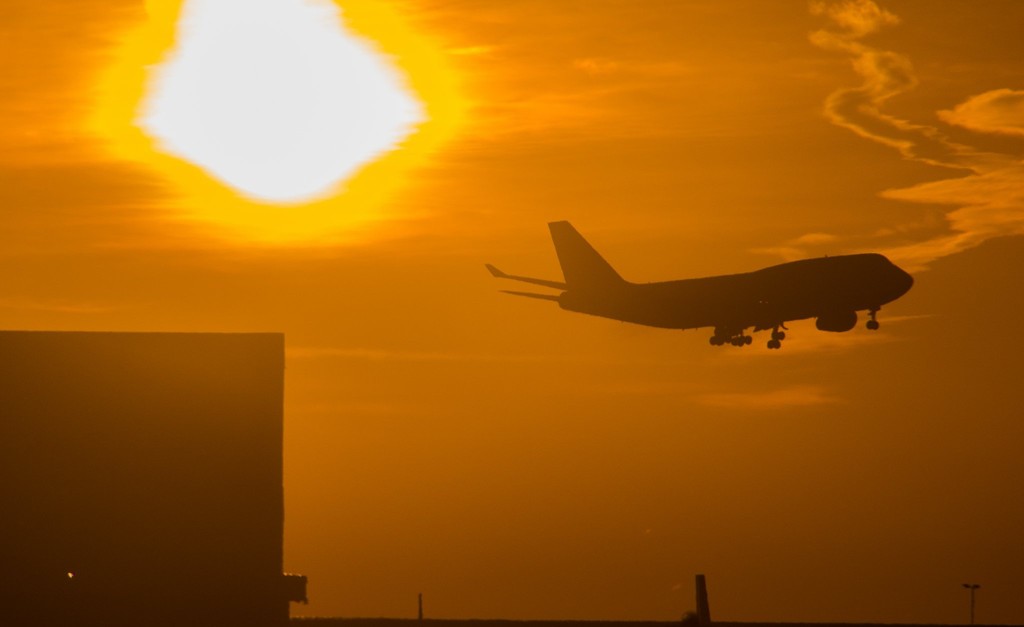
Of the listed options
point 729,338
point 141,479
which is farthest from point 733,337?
point 141,479

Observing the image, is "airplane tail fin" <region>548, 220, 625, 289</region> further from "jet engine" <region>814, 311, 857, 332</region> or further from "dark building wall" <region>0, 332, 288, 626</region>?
"dark building wall" <region>0, 332, 288, 626</region>

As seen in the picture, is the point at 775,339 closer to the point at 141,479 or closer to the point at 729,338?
the point at 729,338

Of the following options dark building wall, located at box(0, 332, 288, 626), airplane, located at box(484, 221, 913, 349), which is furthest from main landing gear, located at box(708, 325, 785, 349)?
dark building wall, located at box(0, 332, 288, 626)

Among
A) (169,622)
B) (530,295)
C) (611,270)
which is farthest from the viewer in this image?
(611,270)

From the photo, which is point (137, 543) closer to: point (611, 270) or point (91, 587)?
point (91, 587)

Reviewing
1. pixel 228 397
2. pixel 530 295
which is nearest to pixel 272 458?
pixel 228 397

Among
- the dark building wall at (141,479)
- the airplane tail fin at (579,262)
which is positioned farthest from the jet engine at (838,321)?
the dark building wall at (141,479)

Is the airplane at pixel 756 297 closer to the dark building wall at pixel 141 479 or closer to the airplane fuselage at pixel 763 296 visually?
the airplane fuselage at pixel 763 296
